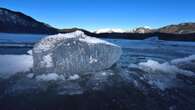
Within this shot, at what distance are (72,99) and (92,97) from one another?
1.56 feet

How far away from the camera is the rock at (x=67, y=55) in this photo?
8078 mm

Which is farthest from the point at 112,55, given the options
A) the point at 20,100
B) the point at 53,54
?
the point at 20,100

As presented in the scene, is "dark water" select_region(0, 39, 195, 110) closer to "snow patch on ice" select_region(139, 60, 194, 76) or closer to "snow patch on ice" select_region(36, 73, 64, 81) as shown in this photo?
"snow patch on ice" select_region(36, 73, 64, 81)

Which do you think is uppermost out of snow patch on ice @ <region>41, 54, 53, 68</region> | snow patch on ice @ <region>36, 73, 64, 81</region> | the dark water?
snow patch on ice @ <region>41, 54, 53, 68</region>

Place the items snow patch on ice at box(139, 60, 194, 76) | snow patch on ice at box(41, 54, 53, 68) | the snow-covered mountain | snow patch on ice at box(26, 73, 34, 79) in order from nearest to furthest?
snow patch on ice at box(26, 73, 34, 79) → snow patch on ice at box(41, 54, 53, 68) → snow patch on ice at box(139, 60, 194, 76) → the snow-covered mountain

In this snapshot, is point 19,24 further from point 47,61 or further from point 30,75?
point 30,75

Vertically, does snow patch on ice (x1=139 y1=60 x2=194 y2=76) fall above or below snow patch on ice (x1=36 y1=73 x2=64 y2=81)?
below

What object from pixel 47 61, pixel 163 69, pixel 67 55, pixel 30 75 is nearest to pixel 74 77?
pixel 67 55

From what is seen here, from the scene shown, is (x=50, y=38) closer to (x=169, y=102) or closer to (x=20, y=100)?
(x=20, y=100)

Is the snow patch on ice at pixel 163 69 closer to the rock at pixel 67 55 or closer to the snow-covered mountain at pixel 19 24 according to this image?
the rock at pixel 67 55

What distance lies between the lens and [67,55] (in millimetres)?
8133

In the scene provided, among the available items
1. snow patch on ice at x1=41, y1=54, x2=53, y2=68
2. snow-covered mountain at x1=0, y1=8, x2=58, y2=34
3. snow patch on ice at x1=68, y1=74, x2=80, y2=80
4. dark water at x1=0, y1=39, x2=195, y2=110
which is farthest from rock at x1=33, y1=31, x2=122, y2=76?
snow-covered mountain at x1=0, y1=8, x2=58, y2=34

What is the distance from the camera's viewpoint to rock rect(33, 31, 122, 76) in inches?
318

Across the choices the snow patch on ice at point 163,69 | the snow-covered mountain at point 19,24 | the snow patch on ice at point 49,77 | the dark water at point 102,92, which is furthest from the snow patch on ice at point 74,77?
the snow-covered mountain at point 19,24
